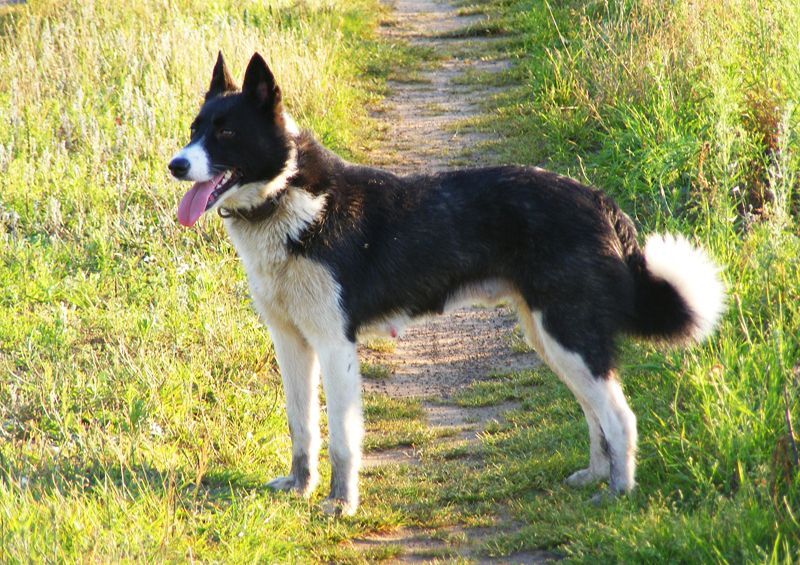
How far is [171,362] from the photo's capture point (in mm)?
4992

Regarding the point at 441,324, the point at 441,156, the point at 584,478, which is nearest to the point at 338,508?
the point at 584,478

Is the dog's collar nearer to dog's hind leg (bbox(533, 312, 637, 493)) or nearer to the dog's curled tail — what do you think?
dog's hind leg (bbox(533, 312, 637, 493))

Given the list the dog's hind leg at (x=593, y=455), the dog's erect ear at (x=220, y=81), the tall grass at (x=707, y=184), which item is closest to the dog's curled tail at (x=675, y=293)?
the tall grass at (x=707, y=184)

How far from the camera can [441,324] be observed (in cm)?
629

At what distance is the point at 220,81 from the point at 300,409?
61.2 inches

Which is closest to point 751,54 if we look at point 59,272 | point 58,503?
point 59,272

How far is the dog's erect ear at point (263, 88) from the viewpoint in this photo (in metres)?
4.12

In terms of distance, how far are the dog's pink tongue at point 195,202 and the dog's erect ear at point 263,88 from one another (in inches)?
15.6

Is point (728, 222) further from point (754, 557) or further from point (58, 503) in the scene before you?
point (58, 503)

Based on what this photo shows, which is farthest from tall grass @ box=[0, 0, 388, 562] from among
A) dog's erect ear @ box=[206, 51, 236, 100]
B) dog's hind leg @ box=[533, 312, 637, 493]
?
dog's erect ear @ box=[206, 51, 236, 100]

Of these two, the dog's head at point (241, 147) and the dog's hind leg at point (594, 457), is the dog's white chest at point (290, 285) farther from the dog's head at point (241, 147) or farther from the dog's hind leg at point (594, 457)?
the dog's hind leg at point (594, 457)

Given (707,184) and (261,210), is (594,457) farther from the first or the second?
(261,210)

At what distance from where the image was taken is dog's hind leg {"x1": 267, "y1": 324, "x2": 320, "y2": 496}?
4.34 m

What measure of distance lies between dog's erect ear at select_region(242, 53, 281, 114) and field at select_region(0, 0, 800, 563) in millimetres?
1517
